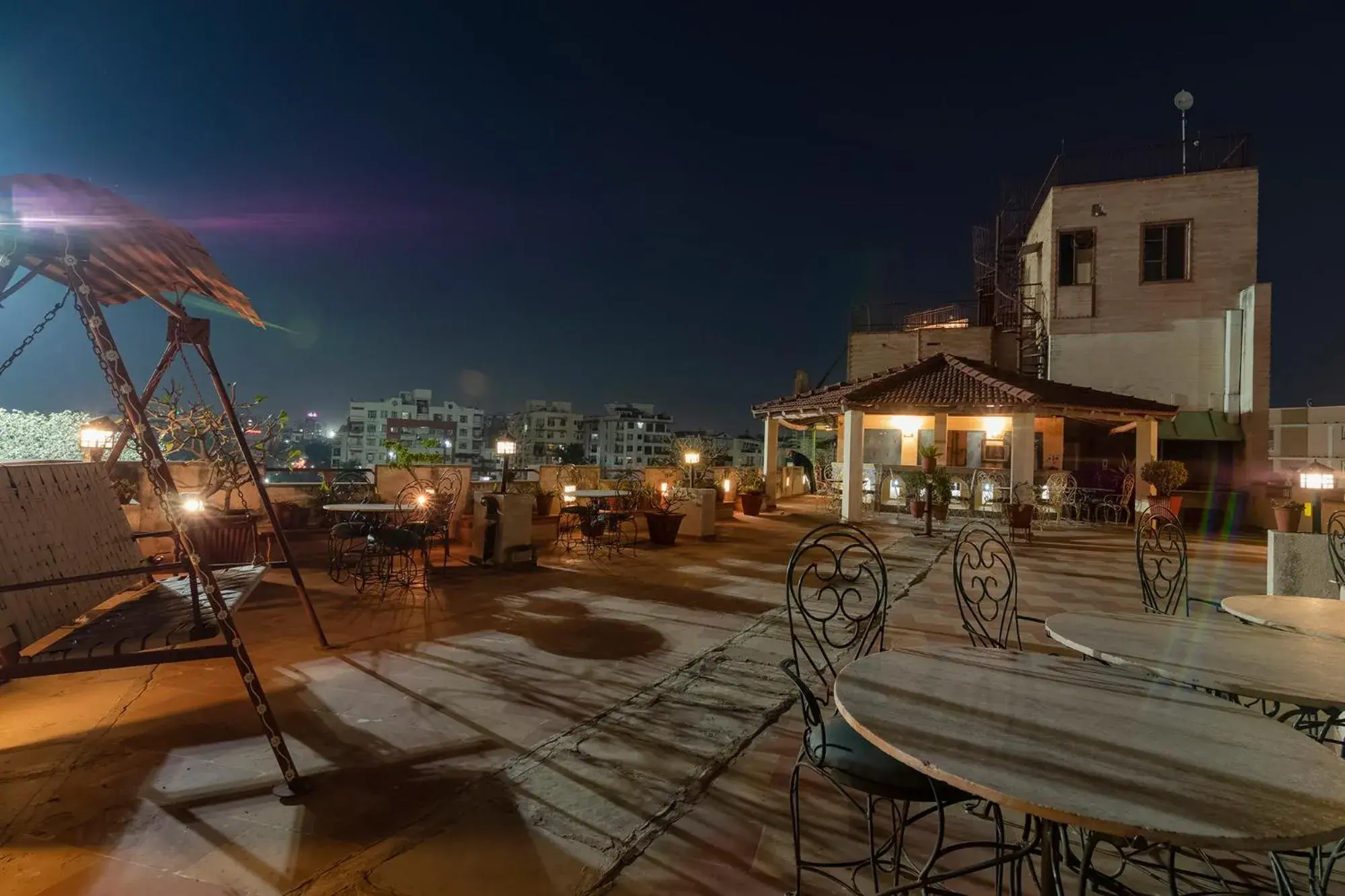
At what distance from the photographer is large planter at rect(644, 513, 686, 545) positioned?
354 inches

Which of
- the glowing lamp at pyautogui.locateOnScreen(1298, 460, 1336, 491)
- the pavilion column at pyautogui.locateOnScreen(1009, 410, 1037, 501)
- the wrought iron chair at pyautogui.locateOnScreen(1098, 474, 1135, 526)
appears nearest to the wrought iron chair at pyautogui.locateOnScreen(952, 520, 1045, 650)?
the glowing lamp at pyautogui.locateOnScreen(1298, 460, 1336, 491)

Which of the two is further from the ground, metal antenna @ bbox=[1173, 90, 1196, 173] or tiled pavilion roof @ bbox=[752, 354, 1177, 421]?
metal antenna @ bbox=[1173, 90, 1196, 173]

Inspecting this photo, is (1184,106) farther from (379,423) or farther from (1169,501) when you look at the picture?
(379,423)

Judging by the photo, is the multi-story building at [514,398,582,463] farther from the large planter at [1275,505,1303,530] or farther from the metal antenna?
the large planter at [1275,505,1303,530]

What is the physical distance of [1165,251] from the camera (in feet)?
51.4

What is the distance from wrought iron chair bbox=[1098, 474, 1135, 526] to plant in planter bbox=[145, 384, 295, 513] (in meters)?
15.5

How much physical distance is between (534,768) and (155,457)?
2139 millimetres

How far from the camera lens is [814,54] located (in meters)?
18.1

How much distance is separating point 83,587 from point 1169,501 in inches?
622

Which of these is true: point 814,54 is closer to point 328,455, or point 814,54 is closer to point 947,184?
point 947,184

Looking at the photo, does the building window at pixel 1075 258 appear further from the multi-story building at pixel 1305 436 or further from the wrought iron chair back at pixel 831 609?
the wrought iron chair back at pixel 831 609

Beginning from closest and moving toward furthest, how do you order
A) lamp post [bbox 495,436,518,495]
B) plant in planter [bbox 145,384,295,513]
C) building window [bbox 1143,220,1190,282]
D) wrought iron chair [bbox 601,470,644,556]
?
plant in planter [bbox 145,384,295,513], wrought iron chair [bbox 601,470,644,556], lamp post [bbox 495,436,518,495], building window [bbox 1143,220,1190,282]

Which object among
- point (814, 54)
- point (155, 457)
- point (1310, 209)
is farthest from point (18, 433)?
point (1310, 209)

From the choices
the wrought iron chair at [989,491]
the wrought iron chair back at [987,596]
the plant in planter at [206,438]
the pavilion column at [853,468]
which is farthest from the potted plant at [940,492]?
the plant in planter at [206,438]
